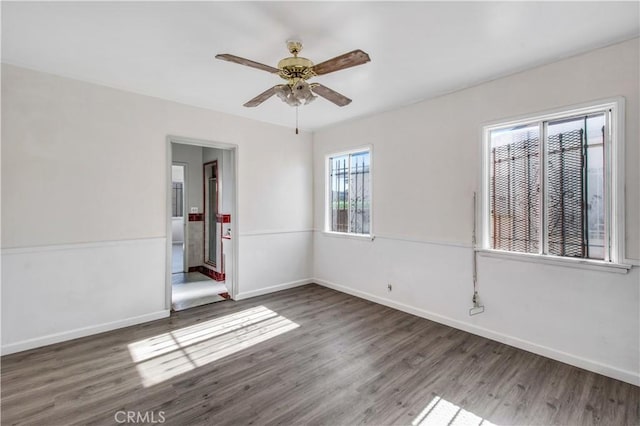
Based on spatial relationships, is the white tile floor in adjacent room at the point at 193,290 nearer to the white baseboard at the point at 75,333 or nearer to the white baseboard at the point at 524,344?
the white baseboard at the point at 75,333

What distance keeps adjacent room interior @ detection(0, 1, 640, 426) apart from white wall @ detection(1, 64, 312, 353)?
0.02m

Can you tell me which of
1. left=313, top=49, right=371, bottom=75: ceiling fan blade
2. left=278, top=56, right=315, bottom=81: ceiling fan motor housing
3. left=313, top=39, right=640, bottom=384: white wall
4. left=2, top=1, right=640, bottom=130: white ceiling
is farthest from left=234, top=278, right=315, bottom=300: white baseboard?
left=313, top=49, right=371, bottom=75: ceiling fan blade

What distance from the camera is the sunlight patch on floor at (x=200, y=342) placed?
253 cm

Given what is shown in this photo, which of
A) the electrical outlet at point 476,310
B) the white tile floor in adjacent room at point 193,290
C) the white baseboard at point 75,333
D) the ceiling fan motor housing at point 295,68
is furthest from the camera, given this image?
the white tile floor in adjacent room at point 193,290

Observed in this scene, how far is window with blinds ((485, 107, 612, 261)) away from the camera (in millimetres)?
2531

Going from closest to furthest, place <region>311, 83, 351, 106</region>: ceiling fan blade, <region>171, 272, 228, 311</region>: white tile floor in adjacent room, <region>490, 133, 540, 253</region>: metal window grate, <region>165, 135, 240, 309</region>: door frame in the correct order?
1. <region>311, 83, 351, 106</region>: ceiling fan blade
2. <region>490, 133, 540, 253</region>: metal window grate
3. <region>165, 135, 240, 309</region>: door frame
4. <region>171, 272, 228, 311</region>: white tile floor in adjacent room

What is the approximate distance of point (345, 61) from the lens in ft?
6.82

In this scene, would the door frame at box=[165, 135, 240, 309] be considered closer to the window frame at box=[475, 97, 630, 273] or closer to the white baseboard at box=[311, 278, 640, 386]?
the white baseboard at box=[311, 278, 640, 386]

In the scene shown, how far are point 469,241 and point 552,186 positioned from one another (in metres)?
0.93

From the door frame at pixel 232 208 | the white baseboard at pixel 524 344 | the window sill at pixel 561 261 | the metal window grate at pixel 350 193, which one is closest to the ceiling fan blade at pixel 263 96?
the door frame at pixel 232 208

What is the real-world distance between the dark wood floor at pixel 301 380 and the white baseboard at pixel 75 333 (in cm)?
9

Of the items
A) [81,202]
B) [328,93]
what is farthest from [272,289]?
[328,93]

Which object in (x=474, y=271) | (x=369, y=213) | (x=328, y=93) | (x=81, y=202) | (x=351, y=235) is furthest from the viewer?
(x=351, y=235)

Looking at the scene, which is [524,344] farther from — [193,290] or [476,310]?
[193,290]
